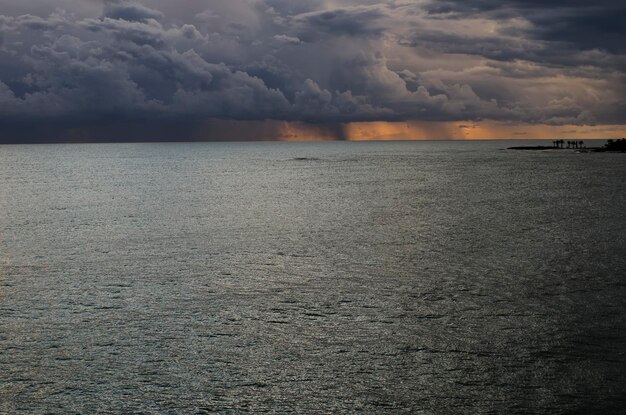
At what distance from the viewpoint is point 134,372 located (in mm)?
17906

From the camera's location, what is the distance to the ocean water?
53.8 ft

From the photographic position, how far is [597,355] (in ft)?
62.0

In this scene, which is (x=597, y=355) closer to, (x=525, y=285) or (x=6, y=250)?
(x=525, y=285)

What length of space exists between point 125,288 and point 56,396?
11903 mm

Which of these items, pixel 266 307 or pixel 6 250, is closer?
pixel 266 307

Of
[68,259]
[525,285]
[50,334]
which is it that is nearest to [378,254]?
[525,285]

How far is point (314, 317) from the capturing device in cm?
2316

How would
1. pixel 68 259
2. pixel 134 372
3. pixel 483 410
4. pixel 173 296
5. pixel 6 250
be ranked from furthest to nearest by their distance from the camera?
1. pixel 6 250
2. pixel 68 259
3. pixel 173 296
4. pixel 134 372
5. pixel 483 410

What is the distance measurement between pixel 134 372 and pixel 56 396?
2.25 m

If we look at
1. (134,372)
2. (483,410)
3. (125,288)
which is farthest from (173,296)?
(483,410)

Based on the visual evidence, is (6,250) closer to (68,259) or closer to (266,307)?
(68,259)

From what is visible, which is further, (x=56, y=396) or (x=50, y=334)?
(x=50, y=334)

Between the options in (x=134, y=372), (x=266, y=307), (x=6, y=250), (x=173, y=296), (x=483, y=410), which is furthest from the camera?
(x=6, y=250)

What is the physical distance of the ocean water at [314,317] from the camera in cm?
1639
